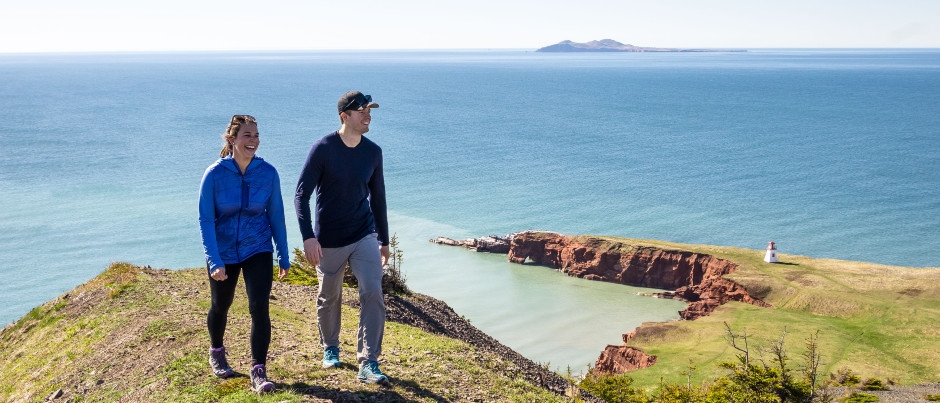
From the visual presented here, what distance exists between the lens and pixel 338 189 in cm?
930

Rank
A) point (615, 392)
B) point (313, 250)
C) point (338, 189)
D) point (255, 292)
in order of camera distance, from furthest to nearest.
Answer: point (615, 392) < point (338, 189) < point (313, 250) < point (255, 292)

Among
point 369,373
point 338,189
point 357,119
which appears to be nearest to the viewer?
point 357,119

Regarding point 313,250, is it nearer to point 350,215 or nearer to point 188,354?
point 350,215

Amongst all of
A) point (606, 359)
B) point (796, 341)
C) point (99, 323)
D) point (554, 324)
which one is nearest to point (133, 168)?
point (554, 324)

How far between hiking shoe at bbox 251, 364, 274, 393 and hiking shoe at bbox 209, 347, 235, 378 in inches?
35.9

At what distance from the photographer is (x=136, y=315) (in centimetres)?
1491

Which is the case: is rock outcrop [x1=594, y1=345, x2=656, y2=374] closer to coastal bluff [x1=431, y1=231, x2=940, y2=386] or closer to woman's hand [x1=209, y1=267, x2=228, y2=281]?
coastal bluff [x1=431, y1=231, x2=940, y2=386]

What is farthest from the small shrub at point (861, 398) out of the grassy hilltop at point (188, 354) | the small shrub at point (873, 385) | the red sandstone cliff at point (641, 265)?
the red sandstone cliff at point (641, 265)

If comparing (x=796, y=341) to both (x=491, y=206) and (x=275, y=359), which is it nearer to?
(x=275, y=359)

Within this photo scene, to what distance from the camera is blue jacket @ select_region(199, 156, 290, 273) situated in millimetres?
8594

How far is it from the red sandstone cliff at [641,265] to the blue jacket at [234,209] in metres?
35.9

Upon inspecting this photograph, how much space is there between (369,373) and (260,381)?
1288 millimetres

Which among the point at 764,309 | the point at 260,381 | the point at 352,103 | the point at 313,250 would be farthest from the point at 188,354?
the point at 764,309

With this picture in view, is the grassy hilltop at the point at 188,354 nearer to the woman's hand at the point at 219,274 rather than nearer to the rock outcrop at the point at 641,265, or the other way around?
the woman's hand at the point at 219,274
